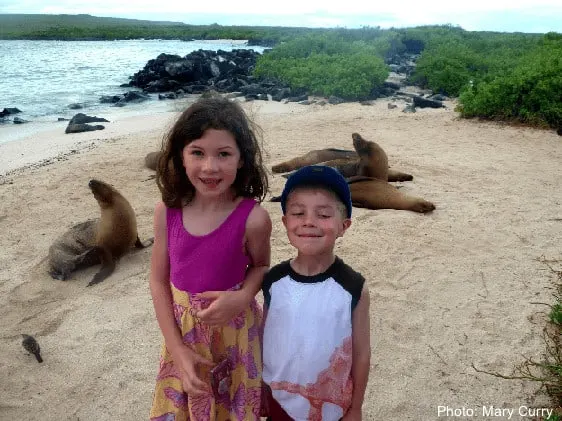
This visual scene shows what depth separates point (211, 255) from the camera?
203 cm

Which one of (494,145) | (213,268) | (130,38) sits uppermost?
(213,268)

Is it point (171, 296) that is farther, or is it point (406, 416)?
point (406, 416)

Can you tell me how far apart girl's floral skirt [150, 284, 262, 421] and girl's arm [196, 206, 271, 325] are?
4.3 inches

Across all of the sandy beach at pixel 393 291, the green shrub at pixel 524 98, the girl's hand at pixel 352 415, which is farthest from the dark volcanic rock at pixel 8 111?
the girl's hand at pixel 352 415

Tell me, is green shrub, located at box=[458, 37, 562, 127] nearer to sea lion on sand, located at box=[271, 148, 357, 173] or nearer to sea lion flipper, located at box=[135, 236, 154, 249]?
sea lion on sand, located at box=[271, 148, 357, 173]

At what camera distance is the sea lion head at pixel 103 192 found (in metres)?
5.03

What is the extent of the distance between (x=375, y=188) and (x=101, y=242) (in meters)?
3.23

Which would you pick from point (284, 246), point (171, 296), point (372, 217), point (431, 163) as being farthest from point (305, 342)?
point (431, 163)

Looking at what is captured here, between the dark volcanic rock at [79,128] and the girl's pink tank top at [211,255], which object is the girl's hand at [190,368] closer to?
the girl's pink tank top at [211,255]

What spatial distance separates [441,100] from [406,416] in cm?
1422

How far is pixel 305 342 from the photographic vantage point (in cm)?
186

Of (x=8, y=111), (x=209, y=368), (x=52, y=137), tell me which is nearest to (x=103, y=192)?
(x=209, y=368)

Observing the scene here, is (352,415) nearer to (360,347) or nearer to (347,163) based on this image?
(360,347)

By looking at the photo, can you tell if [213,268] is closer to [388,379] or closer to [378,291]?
[388,379]
